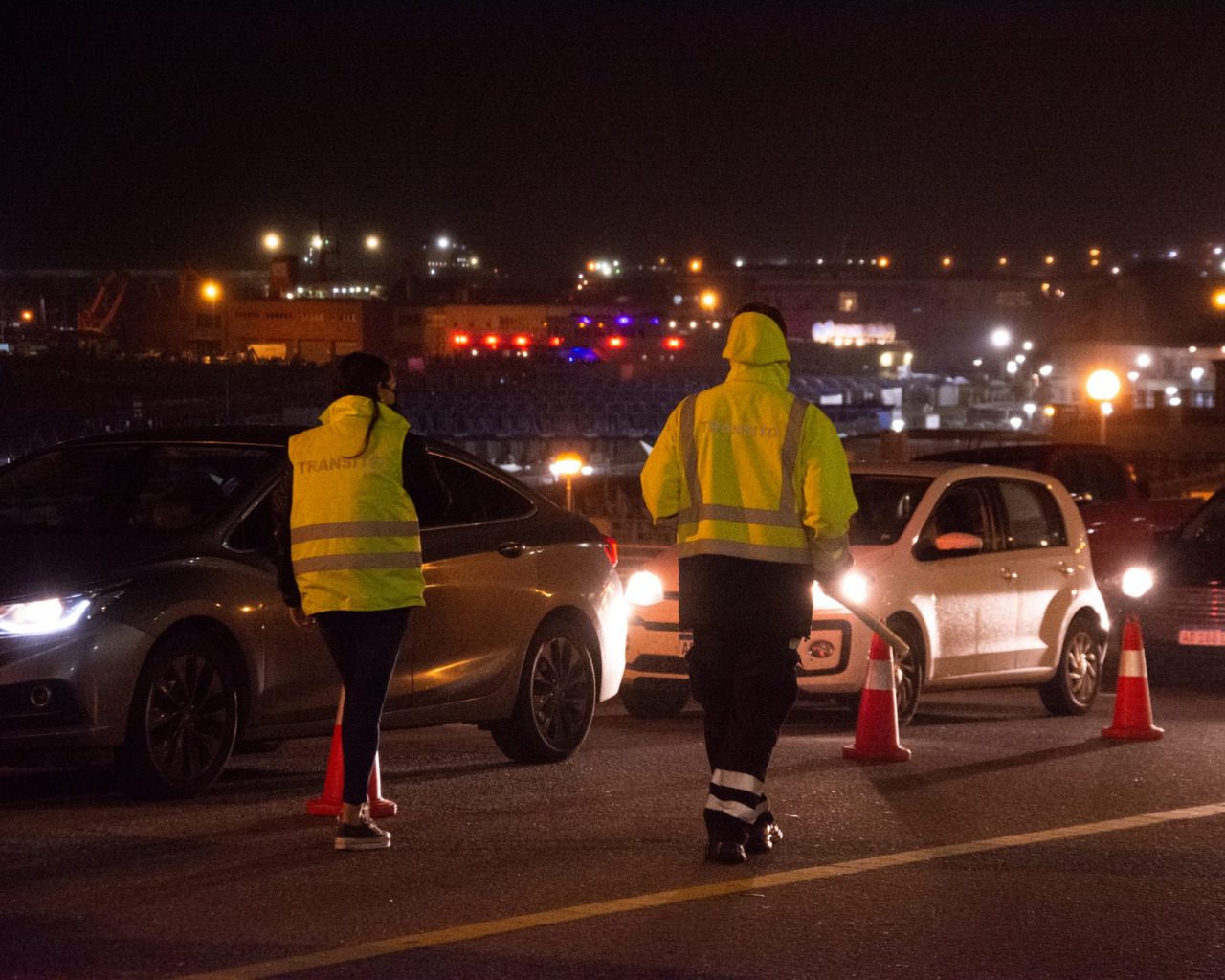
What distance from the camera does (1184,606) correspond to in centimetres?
1541

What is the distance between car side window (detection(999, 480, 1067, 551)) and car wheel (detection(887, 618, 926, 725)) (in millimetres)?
1306

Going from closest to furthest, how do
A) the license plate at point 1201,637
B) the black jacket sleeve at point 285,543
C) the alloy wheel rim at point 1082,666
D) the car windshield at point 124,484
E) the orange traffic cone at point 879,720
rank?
1. the black jacket sleeve at point 285,543
2. the car windshield at point 124,484
3. the orange traffic cone at point 879,720
4. the alloy wheel rim at point 1082,666
5. the license plate at point 1201,637

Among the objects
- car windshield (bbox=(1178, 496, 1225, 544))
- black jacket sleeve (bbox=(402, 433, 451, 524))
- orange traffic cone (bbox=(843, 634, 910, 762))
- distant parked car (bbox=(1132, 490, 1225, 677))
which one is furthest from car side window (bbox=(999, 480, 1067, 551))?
black jacket sleeve (bbox=(402, 433, 451, 524))

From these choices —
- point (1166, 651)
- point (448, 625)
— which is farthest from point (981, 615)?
point (448, 625)

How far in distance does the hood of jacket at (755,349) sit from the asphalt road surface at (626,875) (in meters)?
1.77

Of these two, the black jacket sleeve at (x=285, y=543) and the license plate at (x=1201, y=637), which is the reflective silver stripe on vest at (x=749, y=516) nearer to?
the black jacket sleeve at (x=285, y=543)

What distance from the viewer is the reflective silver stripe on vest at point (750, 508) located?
7230mm

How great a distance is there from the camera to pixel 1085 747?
1097cm

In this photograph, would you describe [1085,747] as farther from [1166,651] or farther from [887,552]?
[1166,651]

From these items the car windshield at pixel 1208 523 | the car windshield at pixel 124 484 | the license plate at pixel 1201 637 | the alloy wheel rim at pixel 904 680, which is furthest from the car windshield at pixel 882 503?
the car windshield at pixel 124 484

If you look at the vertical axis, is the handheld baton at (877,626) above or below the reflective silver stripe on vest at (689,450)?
below

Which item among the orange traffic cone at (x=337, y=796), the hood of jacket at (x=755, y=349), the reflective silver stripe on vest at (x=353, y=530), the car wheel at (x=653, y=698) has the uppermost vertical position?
the hood of jacket at (x=755, y=349)

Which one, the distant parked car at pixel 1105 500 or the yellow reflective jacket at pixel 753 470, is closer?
the yellow reflective jacket at pixel 753 470

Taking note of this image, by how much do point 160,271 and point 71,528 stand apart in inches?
7713
